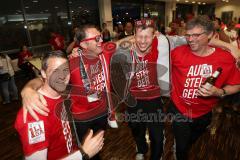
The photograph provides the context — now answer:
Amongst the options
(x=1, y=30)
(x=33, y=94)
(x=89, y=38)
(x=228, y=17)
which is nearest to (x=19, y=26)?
(x=1, y=30)

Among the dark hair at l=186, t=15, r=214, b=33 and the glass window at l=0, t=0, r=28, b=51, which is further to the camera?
the glass window at l=0, t=0, r=28, b=51

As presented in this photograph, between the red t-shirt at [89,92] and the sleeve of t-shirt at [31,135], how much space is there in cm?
75

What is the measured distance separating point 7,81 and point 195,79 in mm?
4644

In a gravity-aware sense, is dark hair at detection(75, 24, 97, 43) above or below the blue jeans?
above

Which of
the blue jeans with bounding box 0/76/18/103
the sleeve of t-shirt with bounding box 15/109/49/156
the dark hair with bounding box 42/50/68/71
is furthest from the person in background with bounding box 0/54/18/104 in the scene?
the sleeve of t-shirt with bounding box 15/109/49/156

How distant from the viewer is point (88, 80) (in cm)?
199

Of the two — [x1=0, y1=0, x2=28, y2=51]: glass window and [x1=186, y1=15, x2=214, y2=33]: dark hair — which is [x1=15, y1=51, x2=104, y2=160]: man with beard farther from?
[x1=0, y1=0, x2=28, y2=51]: glass window

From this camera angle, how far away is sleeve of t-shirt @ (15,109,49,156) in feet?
3.62

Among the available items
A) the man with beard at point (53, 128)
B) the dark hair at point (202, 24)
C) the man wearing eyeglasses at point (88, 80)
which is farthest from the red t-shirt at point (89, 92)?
the dark hair at point (202, 24)

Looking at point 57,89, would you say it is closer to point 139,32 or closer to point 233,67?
point 139,32

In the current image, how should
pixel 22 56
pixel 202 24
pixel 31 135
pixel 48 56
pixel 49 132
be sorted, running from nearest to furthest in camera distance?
pixel 31 135 < pixel 49 132 < pixel 48 56 < pixel 202 24 < pixel 22 56

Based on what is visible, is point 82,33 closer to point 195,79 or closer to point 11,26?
point 195,79

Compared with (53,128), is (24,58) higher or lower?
lower

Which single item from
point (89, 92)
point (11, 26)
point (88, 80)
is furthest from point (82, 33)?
point (11, 26)
